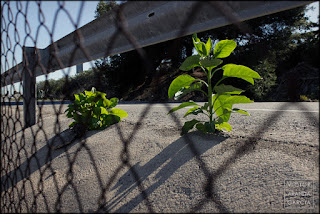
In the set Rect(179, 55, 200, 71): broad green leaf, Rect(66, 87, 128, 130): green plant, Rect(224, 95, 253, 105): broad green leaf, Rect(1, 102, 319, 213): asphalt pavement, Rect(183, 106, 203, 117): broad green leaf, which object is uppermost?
Rect(179, 55, 200, 71): broad green leaf

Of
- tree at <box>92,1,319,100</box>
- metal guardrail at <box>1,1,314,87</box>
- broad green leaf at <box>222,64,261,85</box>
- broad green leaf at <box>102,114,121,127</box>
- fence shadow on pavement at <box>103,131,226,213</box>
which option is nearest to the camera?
metal guardrail at <box>1,1,314,87</box>

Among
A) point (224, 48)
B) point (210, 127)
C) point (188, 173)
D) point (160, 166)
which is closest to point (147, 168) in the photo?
point (160, 166)

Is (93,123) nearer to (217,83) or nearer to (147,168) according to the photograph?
(147,168)

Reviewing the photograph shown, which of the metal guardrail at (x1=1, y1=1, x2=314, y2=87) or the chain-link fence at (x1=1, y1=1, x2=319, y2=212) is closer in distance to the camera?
the metal guardrail at (x1=1, y1=1, x2=314, y2=87)

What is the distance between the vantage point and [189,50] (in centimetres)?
806

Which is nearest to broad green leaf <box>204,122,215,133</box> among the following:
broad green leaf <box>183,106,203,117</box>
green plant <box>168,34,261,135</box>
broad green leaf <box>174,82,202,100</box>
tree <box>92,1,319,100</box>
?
green plant <box>168,34,261,135</box>

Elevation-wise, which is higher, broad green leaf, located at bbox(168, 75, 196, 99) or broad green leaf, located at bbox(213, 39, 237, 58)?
broad green leaf, located at bbox(213, 39, 237, 58)

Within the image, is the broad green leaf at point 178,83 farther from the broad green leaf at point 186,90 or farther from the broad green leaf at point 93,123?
the broad green leaf at point 93,123

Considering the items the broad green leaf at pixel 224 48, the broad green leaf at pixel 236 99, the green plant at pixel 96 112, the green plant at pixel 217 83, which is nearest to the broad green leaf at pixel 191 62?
Answer: the green plant at pixel 217 83

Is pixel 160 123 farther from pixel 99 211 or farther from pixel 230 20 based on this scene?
pixel 230 20

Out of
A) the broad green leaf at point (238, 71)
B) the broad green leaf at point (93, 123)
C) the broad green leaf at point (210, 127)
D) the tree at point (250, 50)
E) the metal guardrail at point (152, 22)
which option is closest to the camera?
the metal guardrail at point (152, 22)

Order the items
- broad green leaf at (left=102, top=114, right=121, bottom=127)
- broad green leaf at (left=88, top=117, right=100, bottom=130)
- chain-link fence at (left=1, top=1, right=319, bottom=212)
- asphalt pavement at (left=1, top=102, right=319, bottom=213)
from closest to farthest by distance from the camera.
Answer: chain-link fence at (left=1, top=1, right=319, bottom=212)
asphalt pavement at (left=1, top=102, right=319, bottom=213)
broad green leaf at (left=88, top=117, right=100, bottom=130)
broad green leaf at (left=102, top=114, right=121, bottom=127)

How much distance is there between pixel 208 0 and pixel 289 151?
1268mm

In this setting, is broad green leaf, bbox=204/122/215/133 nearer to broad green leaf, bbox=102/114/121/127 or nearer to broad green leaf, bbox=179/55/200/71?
broad green leaf, bbox=179/55/200/71
